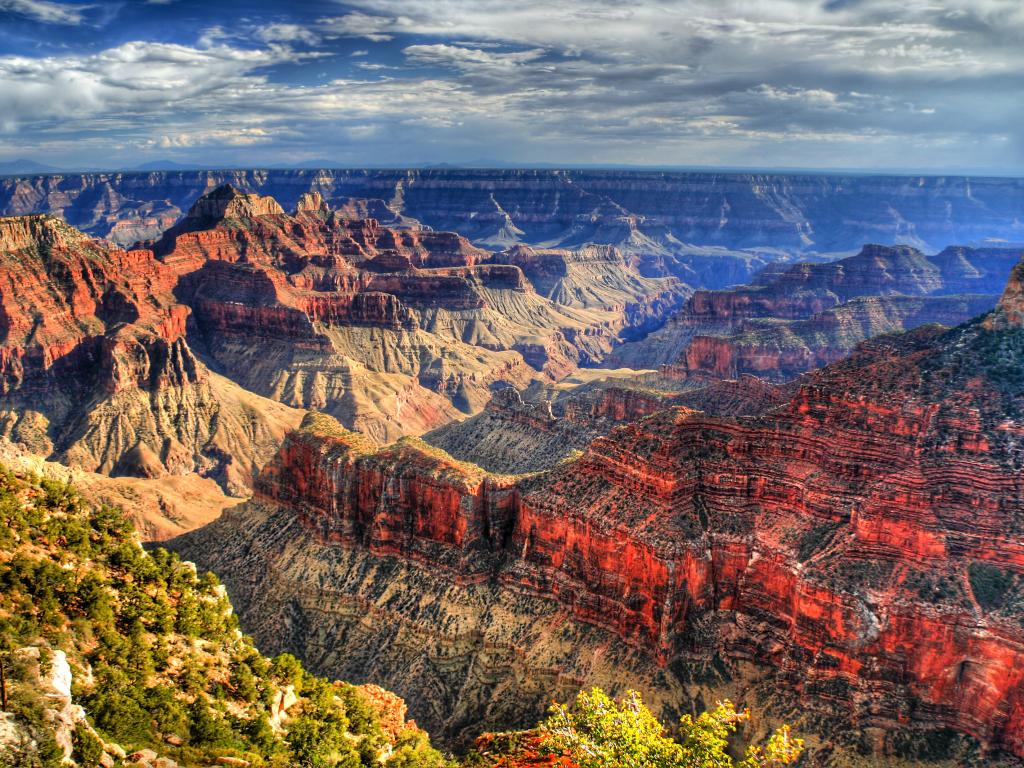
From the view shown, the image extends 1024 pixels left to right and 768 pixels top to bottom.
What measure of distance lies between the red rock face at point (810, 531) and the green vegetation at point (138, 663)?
70.6 feet

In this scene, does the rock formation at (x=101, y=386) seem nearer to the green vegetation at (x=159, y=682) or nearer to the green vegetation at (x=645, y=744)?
the green vegetation at (x=159, y=682)

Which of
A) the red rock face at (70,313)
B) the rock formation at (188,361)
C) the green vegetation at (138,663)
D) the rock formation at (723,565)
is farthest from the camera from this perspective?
the red rock face at (70,313)

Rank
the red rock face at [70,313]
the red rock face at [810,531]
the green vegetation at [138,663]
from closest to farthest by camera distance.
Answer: the green vegetation at [138,663]
the red rock face at [810,531]
the red rock face at [70,313]

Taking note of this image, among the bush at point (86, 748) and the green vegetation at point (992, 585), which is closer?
the bush at point (86, 748)

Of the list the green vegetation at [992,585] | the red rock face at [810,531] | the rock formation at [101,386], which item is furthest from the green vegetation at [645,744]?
the rock formation at [101,386]

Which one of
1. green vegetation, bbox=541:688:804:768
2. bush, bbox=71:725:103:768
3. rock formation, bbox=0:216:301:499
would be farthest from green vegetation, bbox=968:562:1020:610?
rock formation, bbox=0:216:301:499

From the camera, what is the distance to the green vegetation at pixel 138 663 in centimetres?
2711

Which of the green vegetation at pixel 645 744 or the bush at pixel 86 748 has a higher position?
the bush at pixel 86 748

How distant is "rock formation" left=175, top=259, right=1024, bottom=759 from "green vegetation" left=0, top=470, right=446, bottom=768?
18.6 metres

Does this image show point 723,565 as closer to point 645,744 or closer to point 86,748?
point 645,744

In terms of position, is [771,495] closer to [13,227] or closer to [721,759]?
[721,759]

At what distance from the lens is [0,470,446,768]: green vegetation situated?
27109 millimetres

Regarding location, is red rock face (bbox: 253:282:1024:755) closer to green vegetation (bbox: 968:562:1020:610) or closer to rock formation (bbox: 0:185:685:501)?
green vegetation (bbox: 968:562:1020:610)

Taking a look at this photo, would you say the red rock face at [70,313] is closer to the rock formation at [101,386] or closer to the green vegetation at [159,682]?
the rock formation at [101,386]
